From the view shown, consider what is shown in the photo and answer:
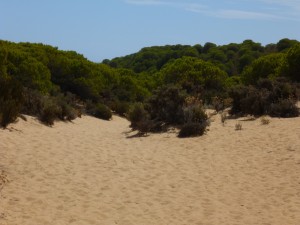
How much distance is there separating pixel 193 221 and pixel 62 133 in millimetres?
9449

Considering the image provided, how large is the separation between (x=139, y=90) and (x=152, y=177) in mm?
24947

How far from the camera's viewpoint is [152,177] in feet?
32.5

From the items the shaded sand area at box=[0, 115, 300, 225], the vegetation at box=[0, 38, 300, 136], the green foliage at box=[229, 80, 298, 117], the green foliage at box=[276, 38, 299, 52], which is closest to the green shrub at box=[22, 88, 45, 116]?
the vegetation at box=[0, 38, 300, 136]

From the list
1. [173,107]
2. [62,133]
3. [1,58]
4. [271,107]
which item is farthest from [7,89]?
[271,107]

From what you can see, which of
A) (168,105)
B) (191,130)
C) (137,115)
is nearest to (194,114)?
(191,130)

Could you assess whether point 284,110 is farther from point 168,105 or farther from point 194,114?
point 168,105

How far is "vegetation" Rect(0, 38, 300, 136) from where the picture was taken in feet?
55.3

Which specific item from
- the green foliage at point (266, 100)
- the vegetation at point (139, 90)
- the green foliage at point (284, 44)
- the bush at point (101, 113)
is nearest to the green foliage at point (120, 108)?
the vegetation at point (139, 90)

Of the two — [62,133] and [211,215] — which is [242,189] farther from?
[62,133]

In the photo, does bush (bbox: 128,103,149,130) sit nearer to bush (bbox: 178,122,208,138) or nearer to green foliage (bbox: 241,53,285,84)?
bush (bbox: 178,122,208,138)

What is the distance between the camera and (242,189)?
9016 millimetres

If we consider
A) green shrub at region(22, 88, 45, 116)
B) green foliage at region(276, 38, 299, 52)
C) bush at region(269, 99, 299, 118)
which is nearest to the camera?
bush at region(269, 99, 299, 118)

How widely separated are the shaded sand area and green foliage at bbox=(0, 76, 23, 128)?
1.25 ft

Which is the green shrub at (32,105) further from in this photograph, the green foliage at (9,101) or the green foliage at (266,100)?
the green foliage at (266,100)
